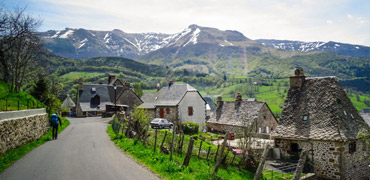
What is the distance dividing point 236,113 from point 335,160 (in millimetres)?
21663

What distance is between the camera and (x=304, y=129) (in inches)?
893

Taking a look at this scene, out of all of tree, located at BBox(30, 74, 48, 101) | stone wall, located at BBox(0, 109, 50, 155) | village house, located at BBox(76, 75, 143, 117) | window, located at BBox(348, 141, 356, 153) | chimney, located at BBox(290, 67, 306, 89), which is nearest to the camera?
stone wall, located at BBox(0, 109, 50, 155)

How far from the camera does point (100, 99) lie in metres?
61.5

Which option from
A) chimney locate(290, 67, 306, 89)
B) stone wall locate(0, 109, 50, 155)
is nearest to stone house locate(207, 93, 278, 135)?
chimney locate(290, 67, 306, 89)

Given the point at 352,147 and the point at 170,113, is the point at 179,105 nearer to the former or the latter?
the point at 170,113

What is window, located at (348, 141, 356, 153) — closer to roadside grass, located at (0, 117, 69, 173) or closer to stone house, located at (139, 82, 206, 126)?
roadside grass, located at (0, 117, 69, 173)

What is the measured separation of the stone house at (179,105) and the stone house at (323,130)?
67.7 feet

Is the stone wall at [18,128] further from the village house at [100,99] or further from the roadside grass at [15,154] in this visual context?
the village house at [100,99]

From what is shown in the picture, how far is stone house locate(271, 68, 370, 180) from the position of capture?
20.5m

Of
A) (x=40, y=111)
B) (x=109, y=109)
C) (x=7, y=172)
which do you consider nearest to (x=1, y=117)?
(x=7, y=172)

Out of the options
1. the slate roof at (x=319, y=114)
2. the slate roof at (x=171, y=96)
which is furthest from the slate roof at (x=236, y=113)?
the slate roof at (x=319, y=114)

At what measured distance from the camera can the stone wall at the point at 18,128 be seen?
14.6 m

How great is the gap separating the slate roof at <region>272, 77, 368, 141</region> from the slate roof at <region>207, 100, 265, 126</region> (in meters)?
13.7

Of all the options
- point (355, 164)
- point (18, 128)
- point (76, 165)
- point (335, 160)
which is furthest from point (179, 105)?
point (76, 165)
